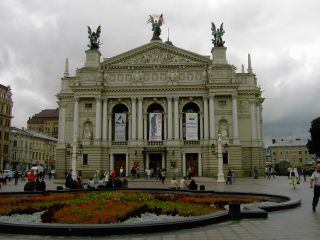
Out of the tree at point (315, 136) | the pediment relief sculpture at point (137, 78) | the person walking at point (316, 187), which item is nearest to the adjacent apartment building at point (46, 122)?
the pediment relief sculpture at point (137, 78)

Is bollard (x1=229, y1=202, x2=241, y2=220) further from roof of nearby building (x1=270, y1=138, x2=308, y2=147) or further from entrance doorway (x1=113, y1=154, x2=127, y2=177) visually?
roof of nearby building (x1=270, y1=138, x2=308, y2=147)

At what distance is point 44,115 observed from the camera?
151m

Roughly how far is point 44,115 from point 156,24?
89034 mm

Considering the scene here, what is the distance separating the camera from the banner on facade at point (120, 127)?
67.4 m

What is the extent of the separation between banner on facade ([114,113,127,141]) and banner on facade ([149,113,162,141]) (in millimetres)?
4722

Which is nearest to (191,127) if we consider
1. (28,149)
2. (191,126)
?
(191,126)

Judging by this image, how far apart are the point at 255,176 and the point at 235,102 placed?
12605 millimetres

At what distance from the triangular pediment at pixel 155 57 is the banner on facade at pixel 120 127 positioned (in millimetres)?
8877

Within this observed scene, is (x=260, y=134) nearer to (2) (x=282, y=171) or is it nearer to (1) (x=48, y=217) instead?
(2) (x=282, y=171)

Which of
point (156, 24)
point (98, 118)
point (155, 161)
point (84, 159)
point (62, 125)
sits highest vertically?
point (156, 24)

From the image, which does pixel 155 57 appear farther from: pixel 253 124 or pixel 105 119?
pixel 253 124

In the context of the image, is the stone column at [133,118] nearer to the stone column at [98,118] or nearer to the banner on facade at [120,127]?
Result: the banner on facade at [120,127]

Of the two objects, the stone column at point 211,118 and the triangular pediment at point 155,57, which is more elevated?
the triangular pediment at point 155,57

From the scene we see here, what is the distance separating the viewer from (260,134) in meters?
71.8
